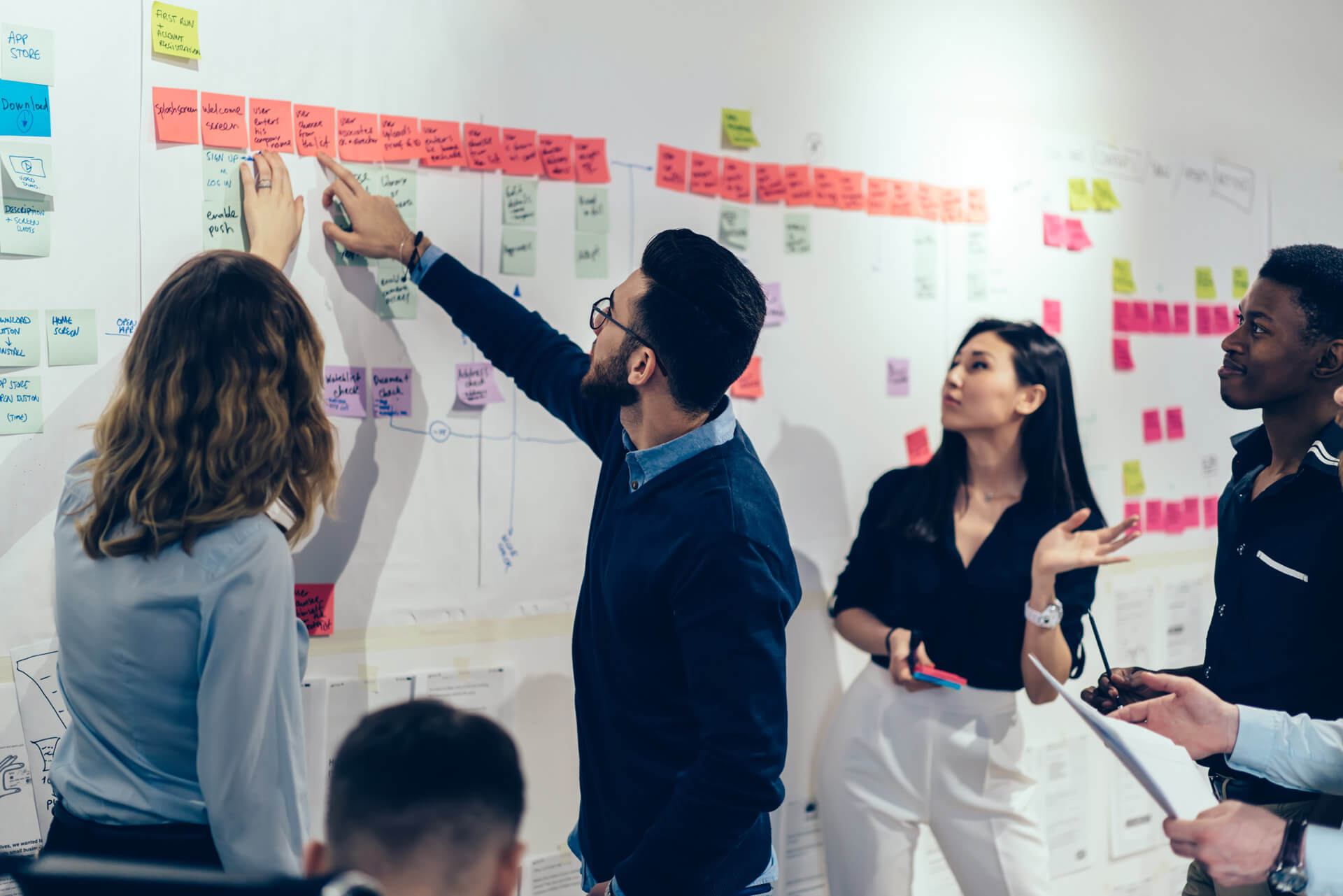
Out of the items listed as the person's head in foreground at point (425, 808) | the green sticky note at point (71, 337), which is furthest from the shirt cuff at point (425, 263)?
the person's head in foreground at point (425, 808)

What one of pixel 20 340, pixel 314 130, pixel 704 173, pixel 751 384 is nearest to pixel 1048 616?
pixel 751 384

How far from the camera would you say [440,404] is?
5.61 feet

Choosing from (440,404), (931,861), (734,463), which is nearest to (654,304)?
(734,463)

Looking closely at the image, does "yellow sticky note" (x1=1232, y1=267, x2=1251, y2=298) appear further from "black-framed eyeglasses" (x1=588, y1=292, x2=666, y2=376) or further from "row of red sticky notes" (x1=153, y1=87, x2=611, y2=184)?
"black-framed eyeglasses" (x1=588, y1=292, x2=666, y2=376)

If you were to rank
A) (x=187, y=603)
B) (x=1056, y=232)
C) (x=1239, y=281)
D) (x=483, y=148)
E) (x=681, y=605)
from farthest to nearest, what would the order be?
(x=1239, y=281)
(x=1056, y=232)
(x=483, y=148)
(x=681, y=605)
(x=187, y=603)

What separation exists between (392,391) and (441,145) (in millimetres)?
447

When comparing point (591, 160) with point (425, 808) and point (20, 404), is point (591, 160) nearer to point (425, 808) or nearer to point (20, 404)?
point (20, 404)

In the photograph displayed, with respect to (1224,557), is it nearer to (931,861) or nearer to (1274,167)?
(931,861)

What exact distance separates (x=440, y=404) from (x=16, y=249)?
669mm

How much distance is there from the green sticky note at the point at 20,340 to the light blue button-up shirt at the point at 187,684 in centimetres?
40

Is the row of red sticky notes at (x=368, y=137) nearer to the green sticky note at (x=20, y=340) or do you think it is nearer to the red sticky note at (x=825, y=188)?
the green sticky note at (x=20, y=340)

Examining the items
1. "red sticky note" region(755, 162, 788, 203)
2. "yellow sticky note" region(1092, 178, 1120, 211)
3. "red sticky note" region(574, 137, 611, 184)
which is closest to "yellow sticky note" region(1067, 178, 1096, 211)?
"yellow sticky note" region(1092, 178, 1120, 211)

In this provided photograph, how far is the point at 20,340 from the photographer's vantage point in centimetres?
139

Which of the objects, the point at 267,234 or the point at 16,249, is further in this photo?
the point at 267,234
